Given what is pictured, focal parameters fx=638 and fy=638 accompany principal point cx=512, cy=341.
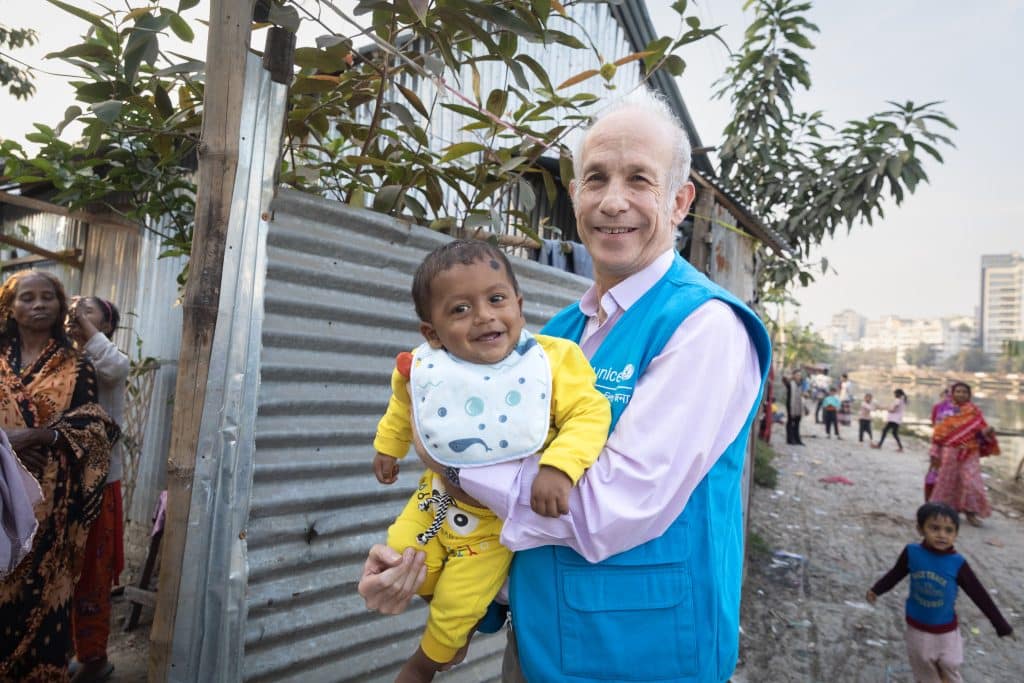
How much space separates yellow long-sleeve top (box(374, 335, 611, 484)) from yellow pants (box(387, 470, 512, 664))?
0.21 meters

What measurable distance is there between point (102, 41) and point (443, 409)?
79.5 inches

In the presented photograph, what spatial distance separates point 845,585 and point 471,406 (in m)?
6.06

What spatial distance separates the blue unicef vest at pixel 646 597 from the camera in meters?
1.16

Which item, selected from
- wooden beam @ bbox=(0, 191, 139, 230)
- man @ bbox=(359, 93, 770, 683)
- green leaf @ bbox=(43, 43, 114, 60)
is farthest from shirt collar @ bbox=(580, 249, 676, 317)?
wooden beam @ bbox=(0, 191, 139, 230)

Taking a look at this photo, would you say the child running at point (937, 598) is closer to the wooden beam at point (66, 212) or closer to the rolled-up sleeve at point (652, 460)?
the rolled-up sleeve at point (652, 460)

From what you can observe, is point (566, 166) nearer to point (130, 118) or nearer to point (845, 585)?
point (130, 118)

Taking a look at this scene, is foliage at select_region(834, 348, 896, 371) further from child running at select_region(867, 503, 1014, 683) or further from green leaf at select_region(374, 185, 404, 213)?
green leaf at select_region(374, 185, 404, 213)

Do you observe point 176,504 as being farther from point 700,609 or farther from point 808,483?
point 808,483

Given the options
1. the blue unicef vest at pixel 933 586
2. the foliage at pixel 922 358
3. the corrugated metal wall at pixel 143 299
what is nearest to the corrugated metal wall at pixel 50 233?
the corrugated metal wall at pixel 143 299

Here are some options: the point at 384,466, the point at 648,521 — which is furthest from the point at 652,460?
the point at 384,466

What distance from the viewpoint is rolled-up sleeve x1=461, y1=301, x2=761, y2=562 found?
110 centimetres

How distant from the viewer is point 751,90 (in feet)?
31.1

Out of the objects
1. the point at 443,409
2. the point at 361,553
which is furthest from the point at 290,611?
the point at 443,409

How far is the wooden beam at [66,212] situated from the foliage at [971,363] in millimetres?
103204
